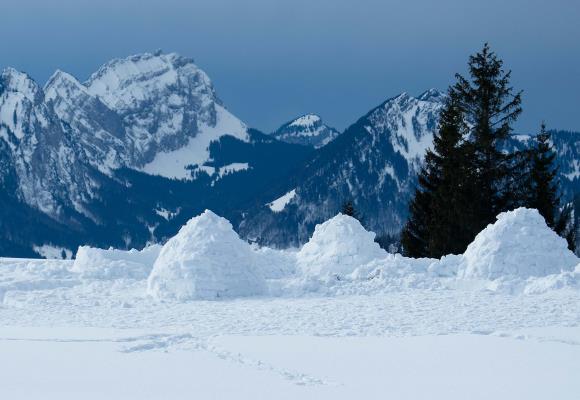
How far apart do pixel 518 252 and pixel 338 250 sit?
558 centimetres

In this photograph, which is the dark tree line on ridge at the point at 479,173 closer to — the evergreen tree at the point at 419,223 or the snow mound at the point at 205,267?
the evergreen tree at the point at 419,223

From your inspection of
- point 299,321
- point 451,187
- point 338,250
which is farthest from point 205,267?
point 451,187

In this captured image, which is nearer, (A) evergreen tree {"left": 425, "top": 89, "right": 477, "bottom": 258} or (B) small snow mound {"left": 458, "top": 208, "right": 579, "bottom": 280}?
(B) small snow mound {"left": 458, "top": 208, "right": 579, "bottom": 280}

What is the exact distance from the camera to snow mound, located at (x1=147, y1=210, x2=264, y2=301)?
1825cm

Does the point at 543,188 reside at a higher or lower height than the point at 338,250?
higher

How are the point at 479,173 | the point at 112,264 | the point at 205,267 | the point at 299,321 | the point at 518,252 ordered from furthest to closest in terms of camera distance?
the point at 479,173
the point at 112,264
the point at 518,252
the point at 205,267
the point at 299,321

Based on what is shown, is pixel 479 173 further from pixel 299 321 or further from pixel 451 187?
pixel 299 321

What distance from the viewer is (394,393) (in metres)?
9.19

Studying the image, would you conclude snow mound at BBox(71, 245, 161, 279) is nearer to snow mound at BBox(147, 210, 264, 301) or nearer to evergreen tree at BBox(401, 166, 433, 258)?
snow mound at BBox(147, 210, 264, 301)

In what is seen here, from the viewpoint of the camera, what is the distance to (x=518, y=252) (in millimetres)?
19750

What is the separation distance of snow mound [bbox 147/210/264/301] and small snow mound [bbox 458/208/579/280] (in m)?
6.02

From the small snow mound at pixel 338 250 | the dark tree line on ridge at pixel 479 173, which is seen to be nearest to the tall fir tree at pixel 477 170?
the dark tree line on ridge at pixel 479 173

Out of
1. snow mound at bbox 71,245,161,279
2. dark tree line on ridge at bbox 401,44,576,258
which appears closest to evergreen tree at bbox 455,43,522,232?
dark tree line on ridge at bbox 401,44,576,258

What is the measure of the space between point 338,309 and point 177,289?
446 cm
